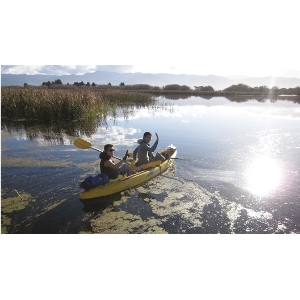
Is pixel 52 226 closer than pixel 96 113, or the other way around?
pixel 52 226

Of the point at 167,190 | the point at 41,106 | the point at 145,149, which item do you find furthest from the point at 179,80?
the point at 167,190

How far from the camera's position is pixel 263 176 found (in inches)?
236

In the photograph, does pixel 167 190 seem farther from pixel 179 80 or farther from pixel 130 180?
pixel 179 80

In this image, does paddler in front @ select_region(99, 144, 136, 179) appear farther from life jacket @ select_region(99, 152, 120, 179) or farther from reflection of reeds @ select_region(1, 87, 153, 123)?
reflection of reeds @ select_region(1, 87, 153, 123)

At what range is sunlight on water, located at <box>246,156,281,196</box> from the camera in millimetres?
5258

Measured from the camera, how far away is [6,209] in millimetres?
4301

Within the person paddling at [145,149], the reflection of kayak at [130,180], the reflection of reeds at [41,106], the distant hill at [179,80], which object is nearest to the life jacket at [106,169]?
the reflection of kayak at [130,180]

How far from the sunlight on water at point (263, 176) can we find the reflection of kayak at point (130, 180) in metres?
1.98

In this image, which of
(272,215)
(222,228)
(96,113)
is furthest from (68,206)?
(96,113)

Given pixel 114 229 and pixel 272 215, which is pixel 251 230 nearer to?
pixel 272 215

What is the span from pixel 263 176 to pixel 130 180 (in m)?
3.04

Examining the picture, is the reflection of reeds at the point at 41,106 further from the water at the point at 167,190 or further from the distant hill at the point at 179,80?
the water at the point at 167,190

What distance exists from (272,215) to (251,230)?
0.63 meters

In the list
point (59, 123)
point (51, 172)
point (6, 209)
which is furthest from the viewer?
point (59, 123)
